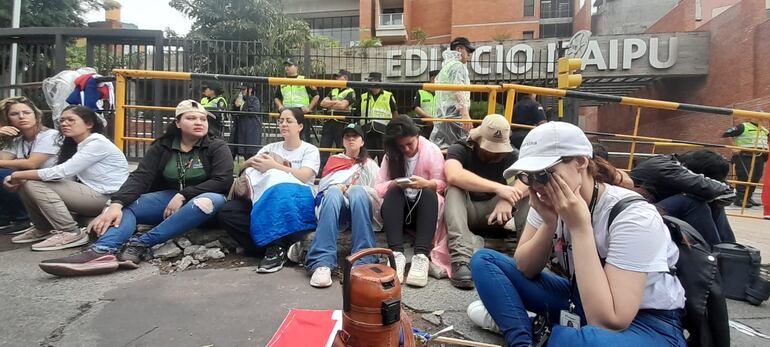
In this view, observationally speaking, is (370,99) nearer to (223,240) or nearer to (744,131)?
(223,240)

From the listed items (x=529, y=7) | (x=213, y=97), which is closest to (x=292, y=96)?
(x=213, y=97)

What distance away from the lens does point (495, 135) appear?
3264mm

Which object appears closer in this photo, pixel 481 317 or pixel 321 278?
pixel 481 317

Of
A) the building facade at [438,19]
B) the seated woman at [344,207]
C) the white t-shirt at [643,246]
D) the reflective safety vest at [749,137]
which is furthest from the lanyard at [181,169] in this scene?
the building facade at [438,19]

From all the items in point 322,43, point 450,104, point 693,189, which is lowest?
point 693,189

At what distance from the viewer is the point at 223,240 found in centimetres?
369

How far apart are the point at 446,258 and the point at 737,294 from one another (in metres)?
1.91

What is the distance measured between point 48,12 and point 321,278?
20214 millimetres

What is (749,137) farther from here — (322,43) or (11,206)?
(322,43)

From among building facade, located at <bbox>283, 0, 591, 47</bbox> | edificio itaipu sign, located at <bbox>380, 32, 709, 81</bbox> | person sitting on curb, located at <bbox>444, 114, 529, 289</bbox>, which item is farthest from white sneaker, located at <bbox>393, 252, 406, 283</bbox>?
building facade, located at <bbox>283, 0, 591, 47</bbox>

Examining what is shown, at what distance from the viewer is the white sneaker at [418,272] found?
9.53 feet

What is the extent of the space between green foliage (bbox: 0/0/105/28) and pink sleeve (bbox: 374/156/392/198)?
18754 millimetres

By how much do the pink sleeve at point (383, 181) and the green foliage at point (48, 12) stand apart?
738 inches

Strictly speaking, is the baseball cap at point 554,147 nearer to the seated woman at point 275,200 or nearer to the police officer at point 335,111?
the seated woman at point 275,200
